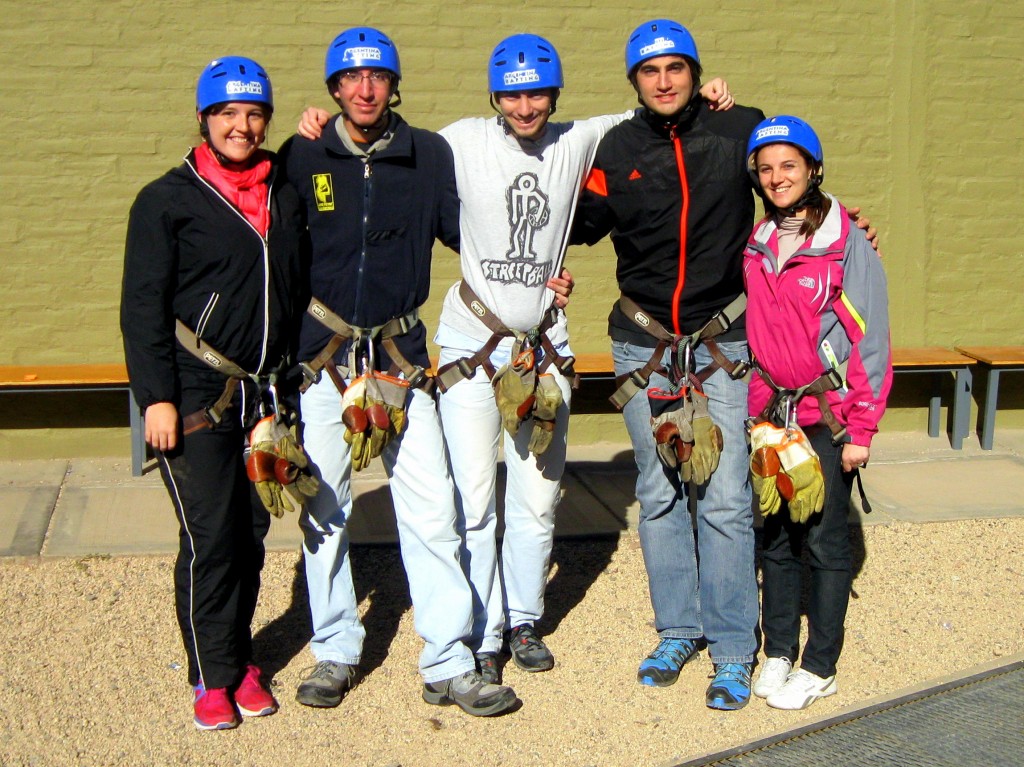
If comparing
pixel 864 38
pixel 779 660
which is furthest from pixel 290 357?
pixel 864 38

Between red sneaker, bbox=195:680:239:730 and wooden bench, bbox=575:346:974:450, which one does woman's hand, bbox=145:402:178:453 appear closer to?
red sneaker, bbox=195:680:239:730

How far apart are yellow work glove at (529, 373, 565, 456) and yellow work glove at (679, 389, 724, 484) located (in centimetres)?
48

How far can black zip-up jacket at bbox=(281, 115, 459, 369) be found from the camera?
4.22 m

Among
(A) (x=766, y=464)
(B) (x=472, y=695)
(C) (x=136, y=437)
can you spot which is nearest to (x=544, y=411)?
(A) (x=766, y=464)

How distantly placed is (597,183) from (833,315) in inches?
39.2

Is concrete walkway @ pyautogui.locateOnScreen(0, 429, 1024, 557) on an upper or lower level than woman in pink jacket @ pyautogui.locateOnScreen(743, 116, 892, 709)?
lower

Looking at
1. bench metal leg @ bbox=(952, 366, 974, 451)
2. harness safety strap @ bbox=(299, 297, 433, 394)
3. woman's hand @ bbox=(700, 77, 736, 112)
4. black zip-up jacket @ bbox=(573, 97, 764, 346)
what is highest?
woman's hand @ bbox=(700, 77, 736, 112)

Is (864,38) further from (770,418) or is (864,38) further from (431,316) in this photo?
(770,418)

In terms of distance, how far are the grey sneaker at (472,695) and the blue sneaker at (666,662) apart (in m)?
0.55

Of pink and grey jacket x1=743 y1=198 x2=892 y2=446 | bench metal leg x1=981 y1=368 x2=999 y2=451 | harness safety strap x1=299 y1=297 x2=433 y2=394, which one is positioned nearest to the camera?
pink and grey jacket x1=743 y1=198 x2=892 y2=446

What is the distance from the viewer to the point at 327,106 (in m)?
7.24

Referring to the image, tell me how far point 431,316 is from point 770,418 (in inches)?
146

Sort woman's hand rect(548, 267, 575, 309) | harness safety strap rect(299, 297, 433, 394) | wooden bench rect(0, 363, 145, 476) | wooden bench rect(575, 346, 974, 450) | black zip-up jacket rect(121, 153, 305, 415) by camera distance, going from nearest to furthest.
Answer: black zip-up jacket rect(121, 153, 305, 415)
harness safety strap rect(299, 297, 433, 394)
woman's hand rect(548, 267, 575, 309)
wooden bench rect(0, 363, 145, 476)
wooden bench rect(575, 346, 974, 450)

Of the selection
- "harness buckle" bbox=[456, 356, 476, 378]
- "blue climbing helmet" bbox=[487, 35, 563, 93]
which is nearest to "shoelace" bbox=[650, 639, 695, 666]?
"harness buckle" bbox=[456, 356, 476, 378]
